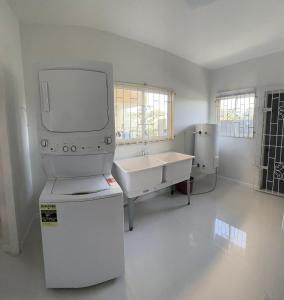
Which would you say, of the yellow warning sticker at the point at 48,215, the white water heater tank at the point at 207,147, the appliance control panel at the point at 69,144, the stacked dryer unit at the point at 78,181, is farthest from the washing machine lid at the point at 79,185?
the white water heater tank at the point at 207,147

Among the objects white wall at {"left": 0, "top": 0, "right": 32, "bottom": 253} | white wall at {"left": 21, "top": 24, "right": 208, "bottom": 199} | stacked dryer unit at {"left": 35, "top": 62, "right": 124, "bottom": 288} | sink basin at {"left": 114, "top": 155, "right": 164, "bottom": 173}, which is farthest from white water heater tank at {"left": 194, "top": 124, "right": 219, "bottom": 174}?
white wall at {"left": 0, "top": 0, "right": 32, "bottom": 253}

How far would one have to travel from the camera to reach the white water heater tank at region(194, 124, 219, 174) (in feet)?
11.6

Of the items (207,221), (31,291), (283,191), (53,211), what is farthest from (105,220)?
(283,191)

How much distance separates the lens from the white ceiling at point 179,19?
1.92 metres

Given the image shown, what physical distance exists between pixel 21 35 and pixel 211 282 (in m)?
3.22

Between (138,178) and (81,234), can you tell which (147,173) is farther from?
(81,234)

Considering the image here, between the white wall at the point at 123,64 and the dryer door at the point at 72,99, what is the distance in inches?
→ 6.0

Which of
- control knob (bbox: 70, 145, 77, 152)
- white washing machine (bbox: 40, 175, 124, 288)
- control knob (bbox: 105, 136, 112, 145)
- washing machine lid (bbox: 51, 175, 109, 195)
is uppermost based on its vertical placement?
control knob (bbox: 105, 136, 112, 145)

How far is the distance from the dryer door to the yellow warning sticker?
0.64 m

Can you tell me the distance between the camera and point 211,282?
62.2 inches

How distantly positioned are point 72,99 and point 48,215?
0.94 meters

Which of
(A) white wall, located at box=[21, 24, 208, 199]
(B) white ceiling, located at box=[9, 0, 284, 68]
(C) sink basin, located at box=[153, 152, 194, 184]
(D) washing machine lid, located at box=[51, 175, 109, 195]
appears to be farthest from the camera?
(C) sink basin, located at box=[153, 152, 194, 184]

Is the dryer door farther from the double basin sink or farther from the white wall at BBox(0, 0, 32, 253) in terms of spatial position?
the double basin sink

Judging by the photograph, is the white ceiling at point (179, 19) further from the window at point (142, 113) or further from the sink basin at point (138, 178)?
the sink basin at point (138, 178)
